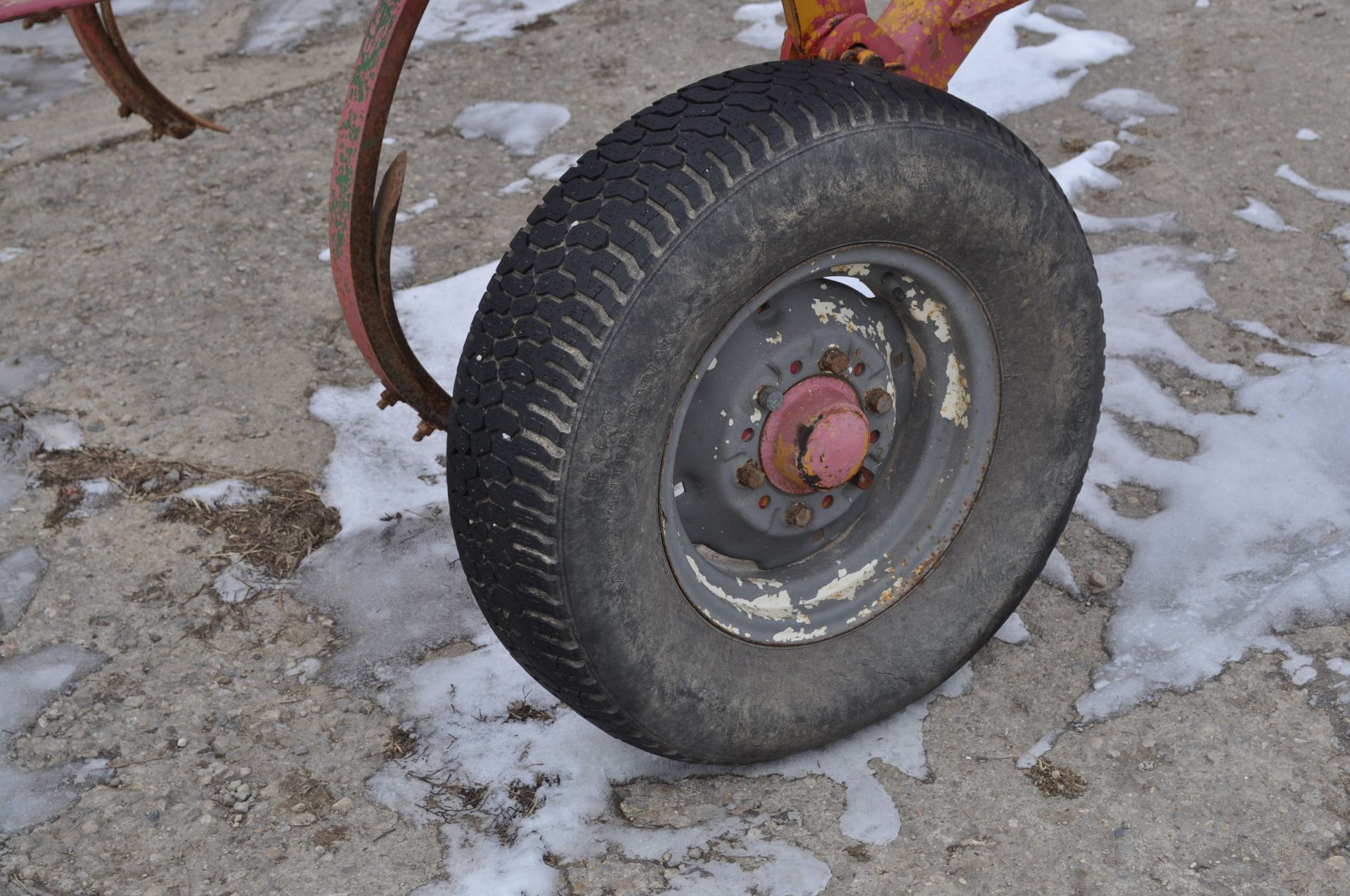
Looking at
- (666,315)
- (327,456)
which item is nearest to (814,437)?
(666,315)

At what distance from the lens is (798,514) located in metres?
2.14

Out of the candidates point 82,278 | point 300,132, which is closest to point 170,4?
point 300,132

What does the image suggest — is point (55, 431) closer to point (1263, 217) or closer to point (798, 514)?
point (798, 514)

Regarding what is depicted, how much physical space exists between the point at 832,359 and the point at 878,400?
0.44 ft

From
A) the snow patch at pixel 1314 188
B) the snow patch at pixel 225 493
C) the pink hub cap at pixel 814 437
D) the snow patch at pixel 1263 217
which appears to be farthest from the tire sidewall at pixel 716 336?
the snow patch at pixel 1314 188

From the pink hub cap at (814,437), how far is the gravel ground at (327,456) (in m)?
0.53

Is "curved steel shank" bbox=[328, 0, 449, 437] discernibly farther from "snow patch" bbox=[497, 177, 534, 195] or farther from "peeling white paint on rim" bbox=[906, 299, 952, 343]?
"snow patch" bbox=[497, 177, 534, 195]

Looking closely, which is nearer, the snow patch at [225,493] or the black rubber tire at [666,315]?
the black rubber tire at [666,315]

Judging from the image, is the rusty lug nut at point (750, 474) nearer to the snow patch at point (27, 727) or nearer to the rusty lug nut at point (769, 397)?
the rusty lug nut at point (769, 397)

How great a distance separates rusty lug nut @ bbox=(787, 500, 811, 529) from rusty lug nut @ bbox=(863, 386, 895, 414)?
0.20 m

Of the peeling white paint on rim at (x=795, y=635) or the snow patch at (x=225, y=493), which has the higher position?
the peeling white paint on rim at (x=795, y=635)

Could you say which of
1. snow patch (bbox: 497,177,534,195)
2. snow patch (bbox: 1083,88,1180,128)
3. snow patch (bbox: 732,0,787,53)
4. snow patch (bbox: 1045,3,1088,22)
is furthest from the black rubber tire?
snow patch (bbox: 1045,3,1088,22)

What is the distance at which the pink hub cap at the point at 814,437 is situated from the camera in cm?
203

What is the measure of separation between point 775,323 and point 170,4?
463 cm
